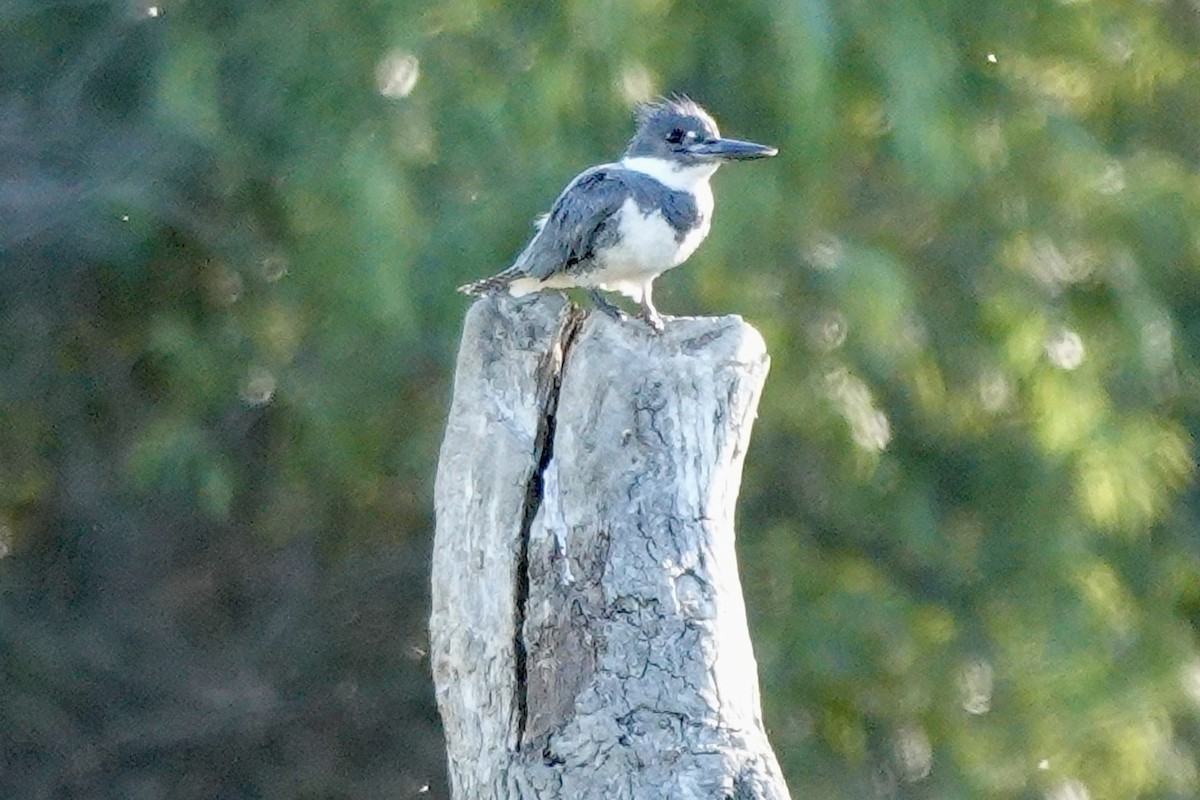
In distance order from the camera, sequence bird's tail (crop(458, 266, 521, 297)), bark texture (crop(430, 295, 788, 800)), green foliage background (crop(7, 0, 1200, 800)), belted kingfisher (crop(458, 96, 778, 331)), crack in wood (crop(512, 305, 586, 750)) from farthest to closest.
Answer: green foliage background (crop(7, 0, 1200, 800)) < belted kingfisher (crop(458, 96, 778, 331)) < bird's tail (crop(458, 266, 521, 297)) < crack in wood (crop(512, 305, 586, 750)) < bark texture (crop(430, 295, 788, 800))

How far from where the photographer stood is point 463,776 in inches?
130

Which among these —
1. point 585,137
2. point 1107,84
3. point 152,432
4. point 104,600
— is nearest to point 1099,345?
point 1107,84

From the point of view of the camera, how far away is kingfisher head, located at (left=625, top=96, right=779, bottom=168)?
434 cm

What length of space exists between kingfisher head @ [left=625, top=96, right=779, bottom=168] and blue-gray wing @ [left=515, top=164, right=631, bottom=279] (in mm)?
306

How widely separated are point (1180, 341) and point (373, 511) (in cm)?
270

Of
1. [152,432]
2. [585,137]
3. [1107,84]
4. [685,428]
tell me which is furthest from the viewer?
[1107,84]

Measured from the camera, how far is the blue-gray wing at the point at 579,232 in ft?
13.3

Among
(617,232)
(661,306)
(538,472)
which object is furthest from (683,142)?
(661,306)

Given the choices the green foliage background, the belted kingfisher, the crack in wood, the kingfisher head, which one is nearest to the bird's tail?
the belted kingfisher

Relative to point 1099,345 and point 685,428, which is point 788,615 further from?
point 685,428

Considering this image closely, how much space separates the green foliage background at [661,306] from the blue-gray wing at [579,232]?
141 cm

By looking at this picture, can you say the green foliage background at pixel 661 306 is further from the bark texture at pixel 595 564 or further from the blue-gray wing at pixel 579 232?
the bark texture at pixel 595 564

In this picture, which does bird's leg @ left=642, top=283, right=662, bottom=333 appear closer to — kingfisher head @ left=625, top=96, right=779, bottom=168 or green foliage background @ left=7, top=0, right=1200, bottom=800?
kingfisher head @ left=625, top=96, right=779, bottom=168

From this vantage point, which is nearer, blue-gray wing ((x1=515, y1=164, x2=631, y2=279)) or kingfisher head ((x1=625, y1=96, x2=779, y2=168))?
blue-gray wing ((x1=515, y1=164, x2=631, y2=279))
